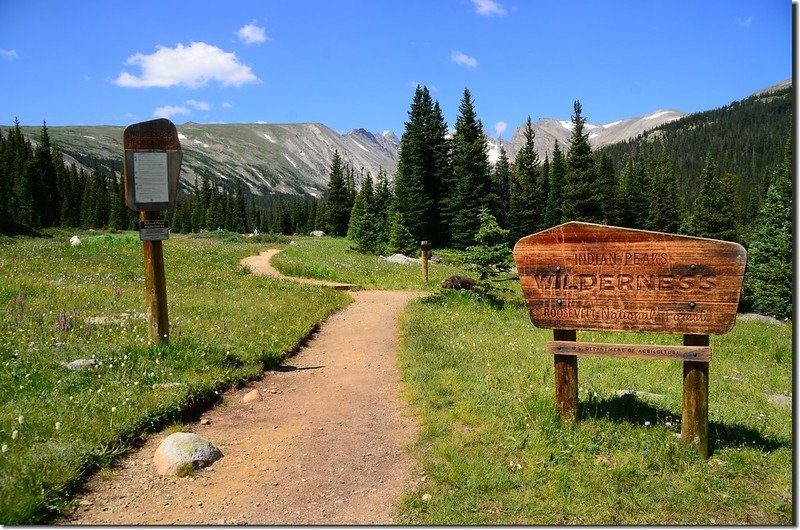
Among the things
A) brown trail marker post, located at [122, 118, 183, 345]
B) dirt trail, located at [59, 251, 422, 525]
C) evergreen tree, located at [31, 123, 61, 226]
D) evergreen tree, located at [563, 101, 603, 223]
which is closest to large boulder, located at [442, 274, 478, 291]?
dirt trail, located at [59, 251, 422, 525]

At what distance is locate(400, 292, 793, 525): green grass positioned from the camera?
4.78 metres

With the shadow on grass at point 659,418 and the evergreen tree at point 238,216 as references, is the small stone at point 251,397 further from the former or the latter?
the evergreen tree at point 238,216

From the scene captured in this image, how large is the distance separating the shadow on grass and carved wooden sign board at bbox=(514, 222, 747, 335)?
4.30 feet

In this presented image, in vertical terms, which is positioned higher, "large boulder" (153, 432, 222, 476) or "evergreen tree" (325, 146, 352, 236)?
"evergreen tree" (325, 146, 352, 236)

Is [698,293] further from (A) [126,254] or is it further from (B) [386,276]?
(A) [126,254]

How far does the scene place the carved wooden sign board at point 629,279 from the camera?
5.49m

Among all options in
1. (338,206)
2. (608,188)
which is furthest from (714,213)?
(338,206)

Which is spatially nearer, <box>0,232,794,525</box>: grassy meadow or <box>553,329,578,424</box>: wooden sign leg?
<box>0,232,794,525</box>: grassy meadow

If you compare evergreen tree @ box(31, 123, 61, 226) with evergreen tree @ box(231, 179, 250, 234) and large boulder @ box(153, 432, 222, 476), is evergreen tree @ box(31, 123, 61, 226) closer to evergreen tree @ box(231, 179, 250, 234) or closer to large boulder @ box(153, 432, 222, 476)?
evergreen tree @ box(231, 179, 250, 234)

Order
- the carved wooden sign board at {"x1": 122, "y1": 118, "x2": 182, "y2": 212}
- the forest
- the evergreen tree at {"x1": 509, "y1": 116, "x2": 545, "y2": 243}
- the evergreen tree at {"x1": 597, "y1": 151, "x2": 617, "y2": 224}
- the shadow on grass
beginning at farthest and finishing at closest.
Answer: the evergreen tree at {"x1": 597, "y1": 151, "x2": 617, "y2": 224}, the evergreen tree at {"x1": 509, "y1": 116, "x2": 545, "y2": 243}, the forest, the carved wooden sign board at {"x1": 122, "y1": 118, "x2": 182, "y2": 212}, the shadow on grass

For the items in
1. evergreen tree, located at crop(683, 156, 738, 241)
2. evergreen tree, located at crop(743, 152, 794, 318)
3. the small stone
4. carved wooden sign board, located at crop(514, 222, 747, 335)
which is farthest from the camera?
evergreen tree, located at crop(683, 156, 738, 241)

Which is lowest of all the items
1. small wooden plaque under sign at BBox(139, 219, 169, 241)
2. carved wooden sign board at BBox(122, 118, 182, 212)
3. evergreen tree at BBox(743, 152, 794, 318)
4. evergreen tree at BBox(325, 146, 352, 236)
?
evergreen tree at BBox(743, 152, 794, 318)

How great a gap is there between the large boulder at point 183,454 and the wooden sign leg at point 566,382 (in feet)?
13.0

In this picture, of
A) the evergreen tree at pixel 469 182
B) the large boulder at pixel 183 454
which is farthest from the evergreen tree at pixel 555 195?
the large boulder at pixel 183 454
